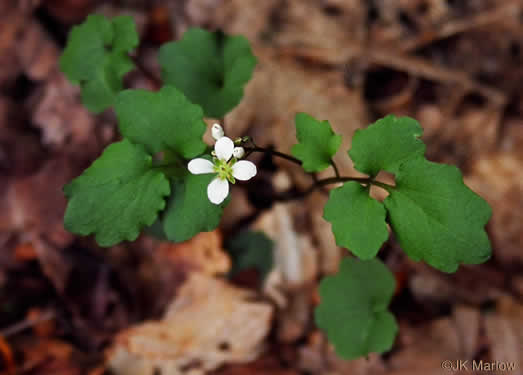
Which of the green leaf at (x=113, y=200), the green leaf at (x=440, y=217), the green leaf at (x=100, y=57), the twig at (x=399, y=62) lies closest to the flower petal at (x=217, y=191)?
the green leaf at (x=113, y=200)

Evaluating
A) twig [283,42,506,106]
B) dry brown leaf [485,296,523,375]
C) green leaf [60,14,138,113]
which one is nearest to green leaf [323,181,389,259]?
green leaf [60,14,138,113]

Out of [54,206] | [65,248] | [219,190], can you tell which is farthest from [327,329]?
[54,206]

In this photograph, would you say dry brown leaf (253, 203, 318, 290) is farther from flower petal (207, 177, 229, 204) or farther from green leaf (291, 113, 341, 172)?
flower petal (207, 177, 229, 204)

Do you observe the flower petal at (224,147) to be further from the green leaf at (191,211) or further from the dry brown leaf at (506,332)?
the dry brown leaf at (506,332)

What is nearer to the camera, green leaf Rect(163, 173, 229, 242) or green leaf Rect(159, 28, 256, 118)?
green leaf Rect(163, 173, 229, 242)

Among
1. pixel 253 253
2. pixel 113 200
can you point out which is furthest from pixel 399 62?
pixel 113 200

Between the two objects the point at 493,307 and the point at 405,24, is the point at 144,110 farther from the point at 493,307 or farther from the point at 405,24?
the point at 405,24

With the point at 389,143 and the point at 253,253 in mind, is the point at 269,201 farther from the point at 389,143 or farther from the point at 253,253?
the point at 389,143

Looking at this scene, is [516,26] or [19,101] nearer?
[19,101]
